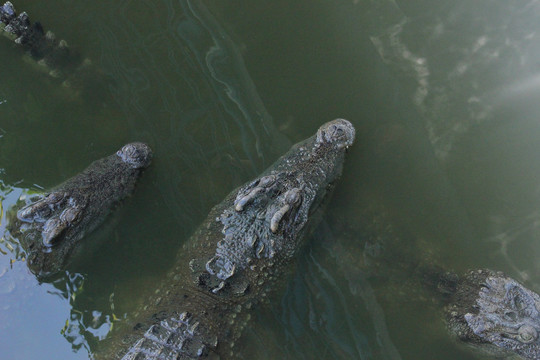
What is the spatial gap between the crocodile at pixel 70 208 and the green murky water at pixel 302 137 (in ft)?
0.52

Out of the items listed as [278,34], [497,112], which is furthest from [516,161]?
[278,34]

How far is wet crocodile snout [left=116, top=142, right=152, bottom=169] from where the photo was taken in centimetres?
451

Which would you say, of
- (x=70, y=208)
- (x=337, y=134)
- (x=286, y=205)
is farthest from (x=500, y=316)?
(x=70, y=208)

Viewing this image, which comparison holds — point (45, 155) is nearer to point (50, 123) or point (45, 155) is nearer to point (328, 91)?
point (50, 123)

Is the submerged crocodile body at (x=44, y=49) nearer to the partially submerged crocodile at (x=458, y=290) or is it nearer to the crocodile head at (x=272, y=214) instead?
the crocodile head at (x=272, y=214)

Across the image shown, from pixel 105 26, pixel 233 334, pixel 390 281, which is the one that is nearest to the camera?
pixel 233 334

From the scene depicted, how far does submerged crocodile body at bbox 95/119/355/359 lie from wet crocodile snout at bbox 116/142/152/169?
0.91 m

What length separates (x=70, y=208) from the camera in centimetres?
409

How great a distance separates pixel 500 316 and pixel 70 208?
402 cm

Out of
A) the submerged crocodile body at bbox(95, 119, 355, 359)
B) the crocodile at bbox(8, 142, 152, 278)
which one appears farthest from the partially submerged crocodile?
the crocodile at bbox(8, 142, 152, 278)

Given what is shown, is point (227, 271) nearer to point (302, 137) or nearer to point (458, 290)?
point (302, 137)

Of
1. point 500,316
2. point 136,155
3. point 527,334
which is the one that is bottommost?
point 527,334

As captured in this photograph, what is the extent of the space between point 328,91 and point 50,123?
9.94 feet

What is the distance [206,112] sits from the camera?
16.0 feet
